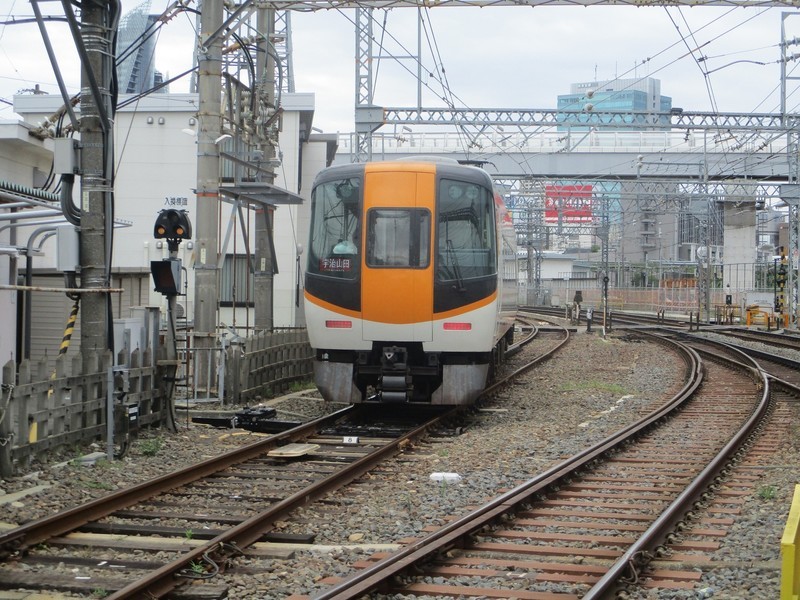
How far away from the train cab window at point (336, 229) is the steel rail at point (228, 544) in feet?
11.1

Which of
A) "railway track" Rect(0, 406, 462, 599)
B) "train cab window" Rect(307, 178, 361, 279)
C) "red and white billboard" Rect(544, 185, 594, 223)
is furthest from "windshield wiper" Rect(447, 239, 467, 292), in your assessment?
"red and white billboard" Rect(544, 185, 594, 223)

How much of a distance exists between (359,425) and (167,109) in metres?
14.6

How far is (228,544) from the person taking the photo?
5.98 metres

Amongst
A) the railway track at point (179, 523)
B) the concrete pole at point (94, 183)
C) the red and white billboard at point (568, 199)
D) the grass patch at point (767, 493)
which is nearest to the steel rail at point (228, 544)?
the railway track at point (179, 523)

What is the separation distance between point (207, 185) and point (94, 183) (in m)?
3.14

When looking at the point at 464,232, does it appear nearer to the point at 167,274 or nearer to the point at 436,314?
the point at 436,314

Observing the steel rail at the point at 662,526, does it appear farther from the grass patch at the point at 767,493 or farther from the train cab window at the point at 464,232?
the train cab window at the point at 464,232

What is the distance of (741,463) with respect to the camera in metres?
9.59

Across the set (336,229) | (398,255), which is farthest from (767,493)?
(336,229)

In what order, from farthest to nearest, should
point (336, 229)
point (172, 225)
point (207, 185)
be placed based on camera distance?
point (207, 185)
point (336, 229)
point (172, 225)

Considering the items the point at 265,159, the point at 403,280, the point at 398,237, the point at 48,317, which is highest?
the point at 265,159

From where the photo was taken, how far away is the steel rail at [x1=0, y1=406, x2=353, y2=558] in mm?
6000

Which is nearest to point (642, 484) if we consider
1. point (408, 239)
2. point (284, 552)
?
point (284, 552)

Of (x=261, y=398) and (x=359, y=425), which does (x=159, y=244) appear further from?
(x=359, y=425)
